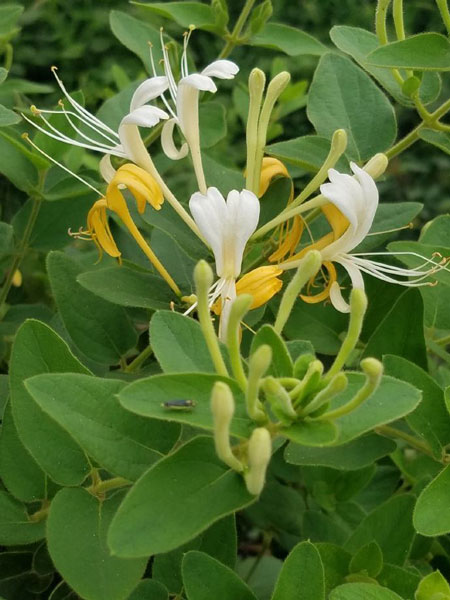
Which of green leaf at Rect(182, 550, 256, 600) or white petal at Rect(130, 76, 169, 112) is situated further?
white petal at Rect(130, 76, 169, 112)

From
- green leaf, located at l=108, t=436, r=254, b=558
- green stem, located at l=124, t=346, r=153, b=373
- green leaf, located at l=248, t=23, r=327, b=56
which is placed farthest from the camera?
green leaf, located at l=248, t=23, r=327, b=56

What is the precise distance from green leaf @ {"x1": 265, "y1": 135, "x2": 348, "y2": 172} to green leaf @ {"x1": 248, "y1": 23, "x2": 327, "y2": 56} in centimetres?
25

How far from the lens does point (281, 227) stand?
822mm

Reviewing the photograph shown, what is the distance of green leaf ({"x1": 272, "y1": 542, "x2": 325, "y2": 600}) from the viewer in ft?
2.09

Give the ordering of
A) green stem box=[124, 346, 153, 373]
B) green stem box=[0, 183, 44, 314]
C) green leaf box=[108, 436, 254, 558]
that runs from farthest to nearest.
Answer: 1. green stem box=[0, 183, 44, 314]
2. green stem box=[124, 346, 153, 373]
3. green leaf box=[108, 436, 254, 558]

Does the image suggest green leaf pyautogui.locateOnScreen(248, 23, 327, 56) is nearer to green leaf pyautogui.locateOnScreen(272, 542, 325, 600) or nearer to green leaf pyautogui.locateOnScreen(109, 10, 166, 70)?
green leaf pyautogui.locateOnScreen(109, 10, 166, 70)


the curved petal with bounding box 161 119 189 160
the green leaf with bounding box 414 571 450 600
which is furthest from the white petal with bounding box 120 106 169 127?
the green leaf with bounding box 414 571 450 600

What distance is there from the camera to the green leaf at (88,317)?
0.82 metres

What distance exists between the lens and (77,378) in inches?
23.1

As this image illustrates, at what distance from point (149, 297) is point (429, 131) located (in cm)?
35

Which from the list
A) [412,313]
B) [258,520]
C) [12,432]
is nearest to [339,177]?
[412,313]

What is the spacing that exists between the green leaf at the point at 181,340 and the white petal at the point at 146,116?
20 centimetres

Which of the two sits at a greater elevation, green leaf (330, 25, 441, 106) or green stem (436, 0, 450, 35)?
green stem (436, 0, 450, 35)

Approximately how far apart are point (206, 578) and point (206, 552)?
0.10 metres
